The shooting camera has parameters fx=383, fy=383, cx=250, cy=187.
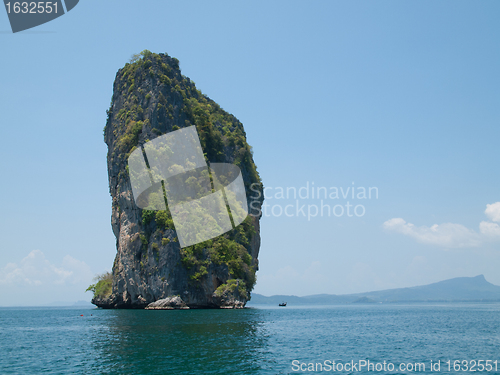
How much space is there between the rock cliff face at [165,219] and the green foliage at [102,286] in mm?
1051

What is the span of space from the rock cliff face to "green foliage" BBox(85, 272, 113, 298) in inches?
41.4

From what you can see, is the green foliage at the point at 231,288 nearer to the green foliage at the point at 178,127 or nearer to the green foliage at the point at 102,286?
the green foliage at the point at 178,127

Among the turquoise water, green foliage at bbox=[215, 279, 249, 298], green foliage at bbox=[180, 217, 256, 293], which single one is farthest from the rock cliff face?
the turquoise water

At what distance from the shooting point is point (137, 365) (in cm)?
1934

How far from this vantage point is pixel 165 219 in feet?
211

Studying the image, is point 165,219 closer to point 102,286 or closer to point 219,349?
point 102,286

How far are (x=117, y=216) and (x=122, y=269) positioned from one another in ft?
38.0

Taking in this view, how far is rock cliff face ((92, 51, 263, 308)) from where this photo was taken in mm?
62281

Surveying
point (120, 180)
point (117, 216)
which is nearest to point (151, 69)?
point (120, 180)

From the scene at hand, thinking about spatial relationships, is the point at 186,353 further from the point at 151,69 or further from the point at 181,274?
the point at 151,69

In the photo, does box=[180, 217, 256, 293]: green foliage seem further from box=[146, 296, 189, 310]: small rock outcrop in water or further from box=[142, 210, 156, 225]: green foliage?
box=[142, 210, 156, 225]: green foliage

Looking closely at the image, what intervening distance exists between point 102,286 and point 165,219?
84.1 ft

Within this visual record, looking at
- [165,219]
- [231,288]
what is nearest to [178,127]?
[165,219]

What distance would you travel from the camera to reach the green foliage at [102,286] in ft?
249
